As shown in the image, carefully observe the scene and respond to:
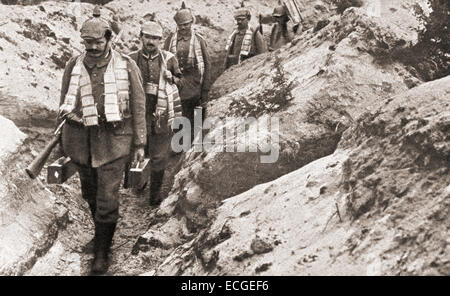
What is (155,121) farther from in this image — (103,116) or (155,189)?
(103,116)

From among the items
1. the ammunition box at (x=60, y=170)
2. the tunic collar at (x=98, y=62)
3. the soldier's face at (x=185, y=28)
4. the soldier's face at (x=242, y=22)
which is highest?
the soldier's face at (x=242, y=22)

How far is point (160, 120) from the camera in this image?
698 cm

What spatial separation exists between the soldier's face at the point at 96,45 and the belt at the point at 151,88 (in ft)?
5.46

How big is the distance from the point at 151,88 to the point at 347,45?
2.32m

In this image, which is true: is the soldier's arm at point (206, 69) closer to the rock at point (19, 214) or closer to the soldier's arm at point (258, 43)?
the soldier's arm at point (258, 43)

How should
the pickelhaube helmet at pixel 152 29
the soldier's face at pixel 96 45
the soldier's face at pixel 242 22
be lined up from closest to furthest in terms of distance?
the soldier's face at pixel 96 45, the pickelhaube helmet at pixel 152 29, the soldier's face at pixel 242 22

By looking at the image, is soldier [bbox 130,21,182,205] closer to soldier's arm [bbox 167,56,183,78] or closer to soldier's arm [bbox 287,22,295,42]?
soldier's arm [bbox 167,56,183,78]

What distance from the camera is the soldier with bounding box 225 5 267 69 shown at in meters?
10.8

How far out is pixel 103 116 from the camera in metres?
5.25

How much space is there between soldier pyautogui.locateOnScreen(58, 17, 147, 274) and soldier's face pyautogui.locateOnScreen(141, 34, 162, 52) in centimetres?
147

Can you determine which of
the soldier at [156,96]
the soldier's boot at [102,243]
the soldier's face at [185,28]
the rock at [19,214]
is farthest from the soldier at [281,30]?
the soldier's boot at [102,243]
